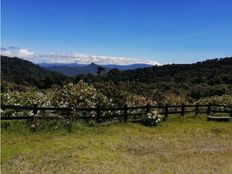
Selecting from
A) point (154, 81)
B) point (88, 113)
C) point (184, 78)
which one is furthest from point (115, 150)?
point (184, 78)

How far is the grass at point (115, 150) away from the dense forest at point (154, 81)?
7.29m

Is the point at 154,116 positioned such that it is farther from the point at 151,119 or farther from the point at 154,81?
the point at 154,81

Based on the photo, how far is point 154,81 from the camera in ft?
388

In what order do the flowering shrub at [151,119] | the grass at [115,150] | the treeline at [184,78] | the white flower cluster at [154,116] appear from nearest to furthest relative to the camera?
the grass at [115,150] < the flowering shrub at [151,119] < the white flower cluster at [154,116] < the treeline at [184,78]

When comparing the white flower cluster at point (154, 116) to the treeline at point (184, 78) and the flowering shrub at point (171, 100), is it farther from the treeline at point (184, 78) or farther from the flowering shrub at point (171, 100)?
the treeline at point (184, 78)

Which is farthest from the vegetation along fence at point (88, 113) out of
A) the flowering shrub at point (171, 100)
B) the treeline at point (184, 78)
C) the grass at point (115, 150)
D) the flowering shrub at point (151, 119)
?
the treeline at point (184, 78)

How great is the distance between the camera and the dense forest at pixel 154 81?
3577cm

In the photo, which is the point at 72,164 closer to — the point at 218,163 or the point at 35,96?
the point at 218,163

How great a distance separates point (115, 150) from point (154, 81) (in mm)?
100400

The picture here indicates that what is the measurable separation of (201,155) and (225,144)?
13.8ft

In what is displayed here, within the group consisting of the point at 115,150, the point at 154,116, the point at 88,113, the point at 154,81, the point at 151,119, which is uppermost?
the point at 88,113

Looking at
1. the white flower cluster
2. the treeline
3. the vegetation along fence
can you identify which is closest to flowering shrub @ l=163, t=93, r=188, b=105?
the treeline

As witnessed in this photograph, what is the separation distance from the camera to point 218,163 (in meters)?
17.7

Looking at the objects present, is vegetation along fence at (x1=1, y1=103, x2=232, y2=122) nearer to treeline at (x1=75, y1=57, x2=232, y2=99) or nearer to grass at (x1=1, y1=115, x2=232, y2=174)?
grass at (x1=1, y1=115, x2=232, y2=174)
